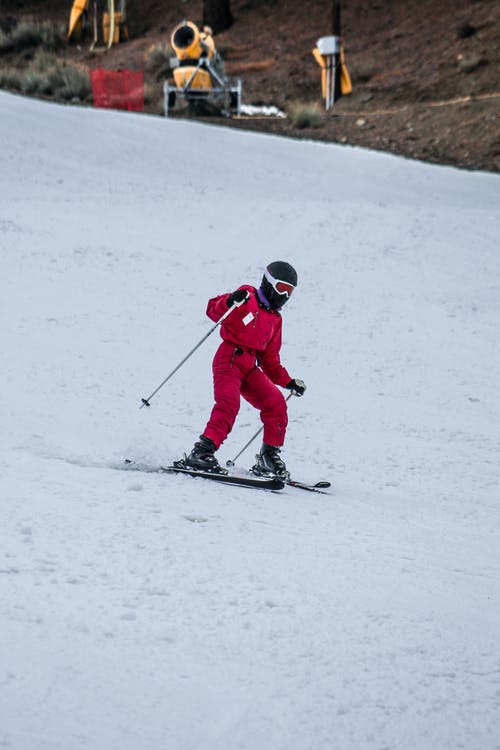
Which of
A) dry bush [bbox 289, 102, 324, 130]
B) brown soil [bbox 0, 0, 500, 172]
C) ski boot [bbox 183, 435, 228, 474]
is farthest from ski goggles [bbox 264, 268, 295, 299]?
dry bush [bbox 289, 102, 324, 130]

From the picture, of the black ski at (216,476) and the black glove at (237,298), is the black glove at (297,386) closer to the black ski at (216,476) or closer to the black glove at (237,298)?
the black ski at (216,476)

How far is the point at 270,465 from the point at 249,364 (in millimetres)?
715

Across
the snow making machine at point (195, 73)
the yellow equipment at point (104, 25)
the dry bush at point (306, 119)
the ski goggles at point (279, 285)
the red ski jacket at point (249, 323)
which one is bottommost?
the red ski jacket at point (249, 323)

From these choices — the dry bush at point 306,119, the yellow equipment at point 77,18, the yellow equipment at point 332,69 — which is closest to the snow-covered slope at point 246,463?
the dry bush at point 306,119

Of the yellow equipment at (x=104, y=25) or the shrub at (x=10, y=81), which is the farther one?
the yellow equipment at (x=104, y=25)

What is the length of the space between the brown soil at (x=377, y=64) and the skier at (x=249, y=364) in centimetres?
1366

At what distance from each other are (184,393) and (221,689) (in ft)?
17.0

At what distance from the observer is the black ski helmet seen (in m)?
5.95

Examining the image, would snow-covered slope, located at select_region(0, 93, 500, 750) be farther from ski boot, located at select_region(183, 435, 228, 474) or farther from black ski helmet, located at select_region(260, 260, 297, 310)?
black ski helmet, located at select_region(260, 260, 297, 310)

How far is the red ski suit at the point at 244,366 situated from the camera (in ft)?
19.5

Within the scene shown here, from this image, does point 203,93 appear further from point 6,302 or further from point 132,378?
point 132,378

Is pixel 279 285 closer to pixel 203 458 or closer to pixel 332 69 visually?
pixel 203 458

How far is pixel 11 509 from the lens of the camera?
14.9 ft

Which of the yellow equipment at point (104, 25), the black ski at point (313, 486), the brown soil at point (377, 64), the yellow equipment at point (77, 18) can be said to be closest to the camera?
the black ski at point (313, 486)
